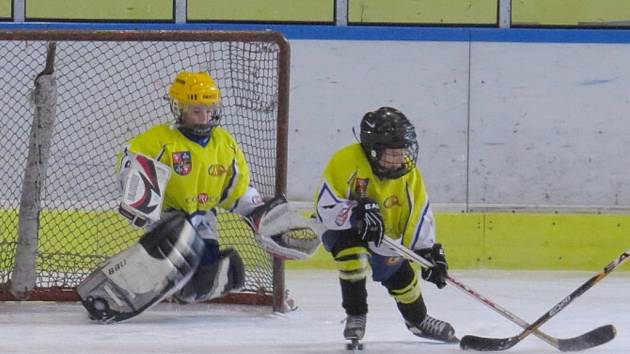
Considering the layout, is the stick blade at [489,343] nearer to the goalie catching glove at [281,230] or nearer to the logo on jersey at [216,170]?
the goalie catching glove at [281,230]

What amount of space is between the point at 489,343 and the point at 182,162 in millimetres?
1307

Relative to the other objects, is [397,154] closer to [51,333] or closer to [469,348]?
[469,348]

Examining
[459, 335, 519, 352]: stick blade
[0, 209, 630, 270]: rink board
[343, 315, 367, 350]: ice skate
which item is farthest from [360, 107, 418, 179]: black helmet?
[0, 209, 630, 270]: rink board

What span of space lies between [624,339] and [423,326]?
70cm

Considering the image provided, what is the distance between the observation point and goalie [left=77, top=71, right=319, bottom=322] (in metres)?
4.91

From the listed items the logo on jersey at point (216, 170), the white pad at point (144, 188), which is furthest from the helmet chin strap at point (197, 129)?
the white pad at point (144, 188)

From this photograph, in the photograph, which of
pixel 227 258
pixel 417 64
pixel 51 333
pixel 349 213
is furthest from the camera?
pixel 417 64

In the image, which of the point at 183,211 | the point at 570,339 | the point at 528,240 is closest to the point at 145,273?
the point at 183,211

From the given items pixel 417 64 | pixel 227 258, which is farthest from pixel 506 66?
pixel 227 258

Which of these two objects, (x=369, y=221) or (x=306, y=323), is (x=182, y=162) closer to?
(x=306, y=323)

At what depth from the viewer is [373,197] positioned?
4.57 metres

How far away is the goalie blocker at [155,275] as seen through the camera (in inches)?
194

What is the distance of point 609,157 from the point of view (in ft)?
22.9

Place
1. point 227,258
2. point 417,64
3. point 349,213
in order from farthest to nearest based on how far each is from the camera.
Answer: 1. point 417,64
2. point 227,258
3. point 349,213
